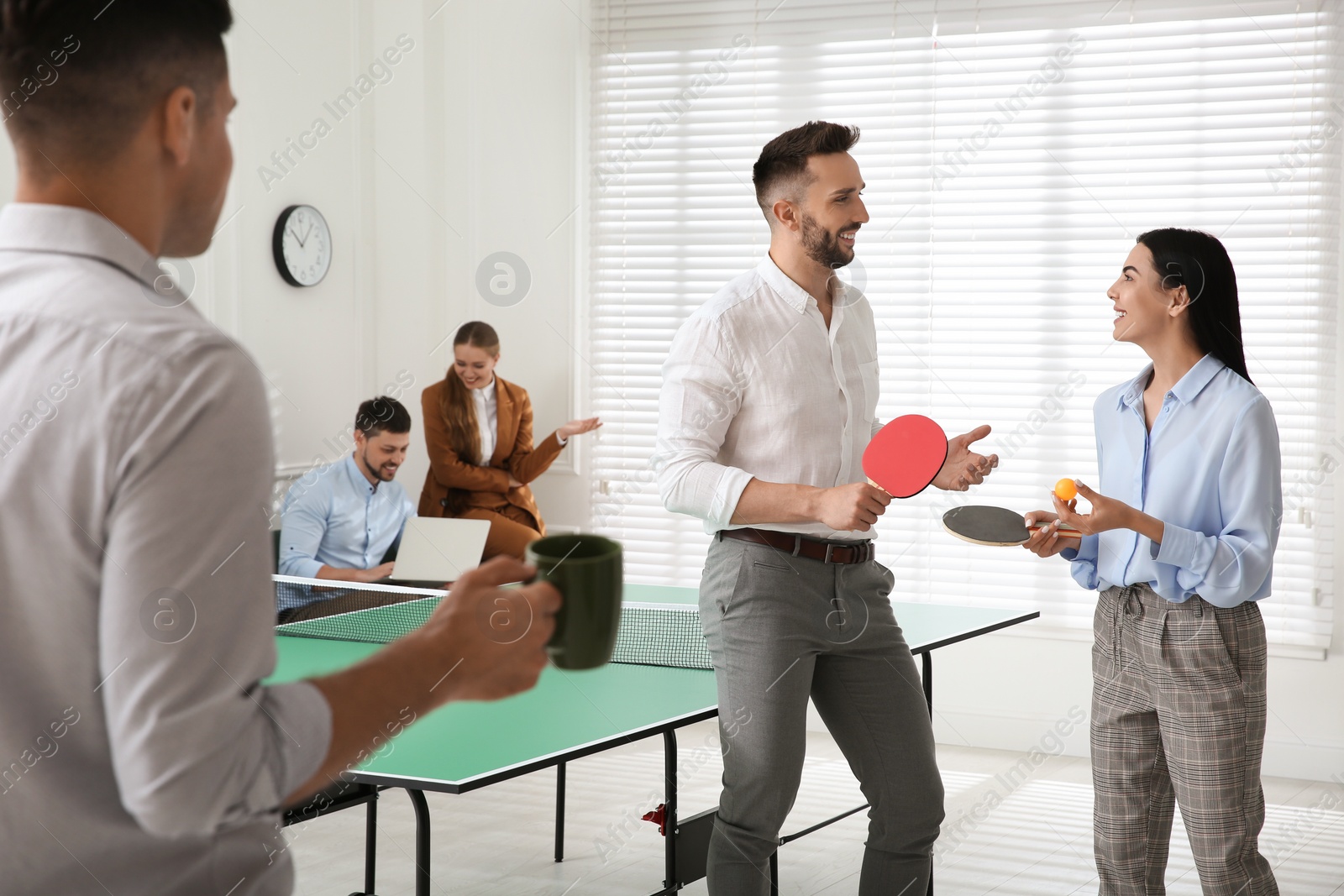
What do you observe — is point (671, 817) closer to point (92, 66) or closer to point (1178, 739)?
point (1178, 739)

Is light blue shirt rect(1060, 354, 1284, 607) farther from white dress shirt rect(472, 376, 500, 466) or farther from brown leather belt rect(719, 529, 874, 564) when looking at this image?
white dress shirt rect(472, 376, 500, 466)

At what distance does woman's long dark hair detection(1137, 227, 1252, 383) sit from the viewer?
281 cm

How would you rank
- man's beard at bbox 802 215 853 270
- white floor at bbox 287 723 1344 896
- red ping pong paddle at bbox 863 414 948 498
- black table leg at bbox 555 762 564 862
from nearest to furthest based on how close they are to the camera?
red ping pong paddle at bbox 863 414 948 498 → man's beard at bbox 802 215 853 270 → white floor at bbox 287 723 1344 896 → black table leg at bbox 555 762 564 862

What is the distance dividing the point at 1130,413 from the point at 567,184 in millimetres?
3956

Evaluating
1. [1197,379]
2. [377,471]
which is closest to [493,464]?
[377,471]

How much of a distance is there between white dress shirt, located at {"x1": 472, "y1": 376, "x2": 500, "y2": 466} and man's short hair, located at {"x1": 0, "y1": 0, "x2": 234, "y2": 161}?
4.73 metres

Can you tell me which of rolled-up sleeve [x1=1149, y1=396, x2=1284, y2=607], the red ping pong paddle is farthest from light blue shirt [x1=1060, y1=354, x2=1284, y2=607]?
the red ping pong paddle

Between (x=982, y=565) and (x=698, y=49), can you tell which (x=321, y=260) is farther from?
(x=982, y=565)

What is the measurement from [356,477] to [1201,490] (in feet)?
10.3

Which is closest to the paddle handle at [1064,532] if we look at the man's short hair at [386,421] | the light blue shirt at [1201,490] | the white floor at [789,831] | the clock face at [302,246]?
the light blue shirt at [1201,490]

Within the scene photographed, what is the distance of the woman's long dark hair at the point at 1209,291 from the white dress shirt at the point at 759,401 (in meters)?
0.92

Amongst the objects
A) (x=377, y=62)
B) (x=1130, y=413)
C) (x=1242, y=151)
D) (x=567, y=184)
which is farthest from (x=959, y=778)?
(x=377, y=62)

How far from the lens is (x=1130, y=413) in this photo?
2932mm

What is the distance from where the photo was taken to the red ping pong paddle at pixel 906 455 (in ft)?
6.70
